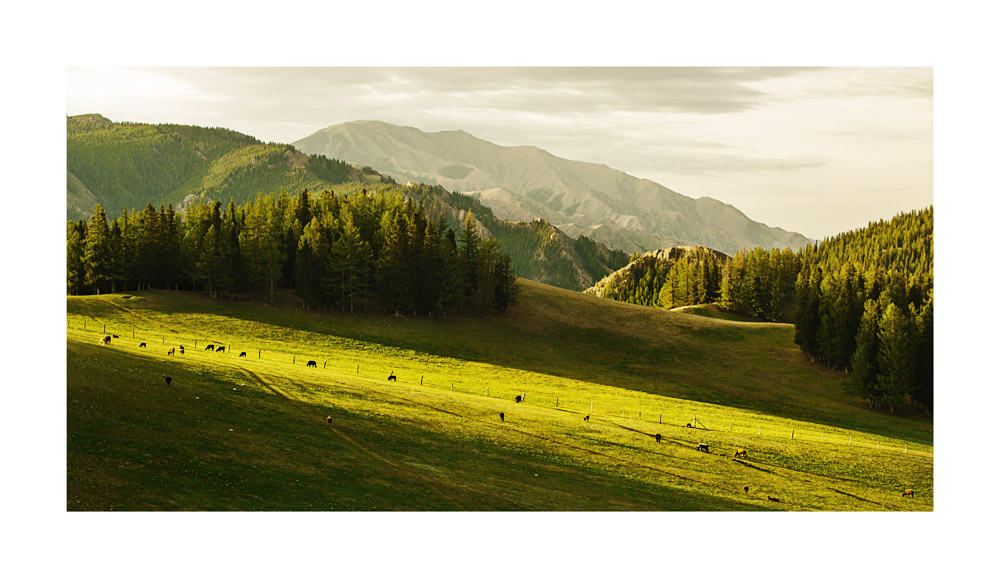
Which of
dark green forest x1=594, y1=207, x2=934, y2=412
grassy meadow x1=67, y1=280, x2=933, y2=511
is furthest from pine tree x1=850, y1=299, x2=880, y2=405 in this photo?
grassy meadow x1=67, y1=280, x2=933, y2=511

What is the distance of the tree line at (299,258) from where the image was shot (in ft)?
245

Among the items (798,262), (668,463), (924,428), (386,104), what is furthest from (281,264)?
(798,262)

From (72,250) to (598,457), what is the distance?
6152 centimetres

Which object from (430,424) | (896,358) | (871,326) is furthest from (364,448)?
(871,326)

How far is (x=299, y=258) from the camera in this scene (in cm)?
8250

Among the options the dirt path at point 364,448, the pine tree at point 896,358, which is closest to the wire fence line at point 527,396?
the dirt path at point 364,448

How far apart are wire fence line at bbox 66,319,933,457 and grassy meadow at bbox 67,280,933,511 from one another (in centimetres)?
31

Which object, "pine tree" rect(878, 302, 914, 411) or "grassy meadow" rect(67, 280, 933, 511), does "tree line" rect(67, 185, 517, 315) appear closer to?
"grassy meadow" rect(67, 280, 933, 511)

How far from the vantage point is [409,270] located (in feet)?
273

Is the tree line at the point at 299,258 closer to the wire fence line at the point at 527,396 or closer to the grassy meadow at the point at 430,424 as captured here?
the grassy meadow at the point at 430,424

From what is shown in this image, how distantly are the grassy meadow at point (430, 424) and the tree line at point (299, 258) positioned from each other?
394 centimetres

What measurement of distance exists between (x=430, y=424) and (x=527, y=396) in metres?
18.0
